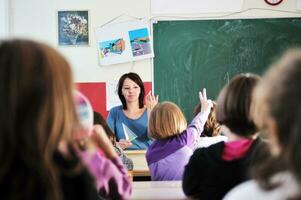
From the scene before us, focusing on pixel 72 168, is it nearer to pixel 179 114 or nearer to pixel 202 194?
pixel 202 194

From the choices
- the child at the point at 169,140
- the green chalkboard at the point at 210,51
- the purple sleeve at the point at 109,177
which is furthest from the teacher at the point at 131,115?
the purple sleeve at the point at 109,177

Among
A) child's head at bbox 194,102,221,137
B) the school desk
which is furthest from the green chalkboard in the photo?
the school desk

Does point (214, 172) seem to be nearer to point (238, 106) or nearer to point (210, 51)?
point (238, 106)

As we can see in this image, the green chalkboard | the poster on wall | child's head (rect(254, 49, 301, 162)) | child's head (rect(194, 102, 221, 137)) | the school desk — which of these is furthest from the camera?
the poster on wall

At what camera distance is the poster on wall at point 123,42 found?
4914mm

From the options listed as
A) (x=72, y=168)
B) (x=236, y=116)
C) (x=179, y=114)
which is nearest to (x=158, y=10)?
(x=179, y=114)

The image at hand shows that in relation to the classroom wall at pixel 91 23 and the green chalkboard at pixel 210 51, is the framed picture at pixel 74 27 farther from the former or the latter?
the green chalkboard at pixel 210 51

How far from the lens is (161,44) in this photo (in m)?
4.88

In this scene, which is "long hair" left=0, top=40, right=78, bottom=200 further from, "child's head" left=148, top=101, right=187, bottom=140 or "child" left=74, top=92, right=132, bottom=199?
"child's head" left=148, top=101, right=187, bottom=140

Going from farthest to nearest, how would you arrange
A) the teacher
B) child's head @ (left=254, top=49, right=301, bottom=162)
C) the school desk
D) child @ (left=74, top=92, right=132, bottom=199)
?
the teacher
the school desk
child @ (left=74, top=92, right=132, bottom=199)
child's head @ (left=254, top=49, right=301, bottom=162)

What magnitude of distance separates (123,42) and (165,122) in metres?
2.49

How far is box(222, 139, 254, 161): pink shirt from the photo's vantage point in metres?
1.67

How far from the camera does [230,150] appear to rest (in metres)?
1.68

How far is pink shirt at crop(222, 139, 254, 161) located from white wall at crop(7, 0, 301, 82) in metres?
3.28
